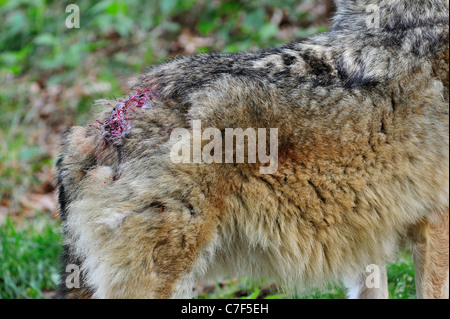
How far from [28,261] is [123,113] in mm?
2554

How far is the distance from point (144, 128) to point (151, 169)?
0.26 m

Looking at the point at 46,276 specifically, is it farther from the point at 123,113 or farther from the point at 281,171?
the point at 281,171

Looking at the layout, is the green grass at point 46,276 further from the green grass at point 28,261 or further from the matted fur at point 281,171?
the matted fur at point 281,171

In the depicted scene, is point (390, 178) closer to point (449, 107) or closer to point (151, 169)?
point (449, 107)

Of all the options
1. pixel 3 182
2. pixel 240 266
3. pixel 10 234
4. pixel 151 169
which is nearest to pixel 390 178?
pixel 240 266

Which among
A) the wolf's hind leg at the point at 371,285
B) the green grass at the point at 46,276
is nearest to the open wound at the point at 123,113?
the green grass at the point at 46,276

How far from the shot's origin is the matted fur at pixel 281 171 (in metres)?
2.95

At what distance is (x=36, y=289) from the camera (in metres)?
4.60

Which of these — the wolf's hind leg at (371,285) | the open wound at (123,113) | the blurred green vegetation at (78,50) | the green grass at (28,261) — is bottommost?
the wolf's hind leg at (371,285)

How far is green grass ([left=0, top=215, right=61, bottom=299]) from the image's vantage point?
4.64 metres

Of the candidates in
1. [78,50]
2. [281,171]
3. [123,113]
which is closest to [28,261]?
[123,113]

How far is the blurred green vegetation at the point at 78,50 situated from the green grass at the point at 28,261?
0.27 m

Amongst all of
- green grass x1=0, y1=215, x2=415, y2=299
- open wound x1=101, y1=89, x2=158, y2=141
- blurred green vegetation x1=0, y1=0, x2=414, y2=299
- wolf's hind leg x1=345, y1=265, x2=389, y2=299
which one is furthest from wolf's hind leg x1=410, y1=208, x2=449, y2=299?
blurred green vegetation x1=0, y1=0, x2=414, y2=299

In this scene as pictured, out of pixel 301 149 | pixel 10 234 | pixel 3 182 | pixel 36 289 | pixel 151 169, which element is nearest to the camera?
pixel 151 169
